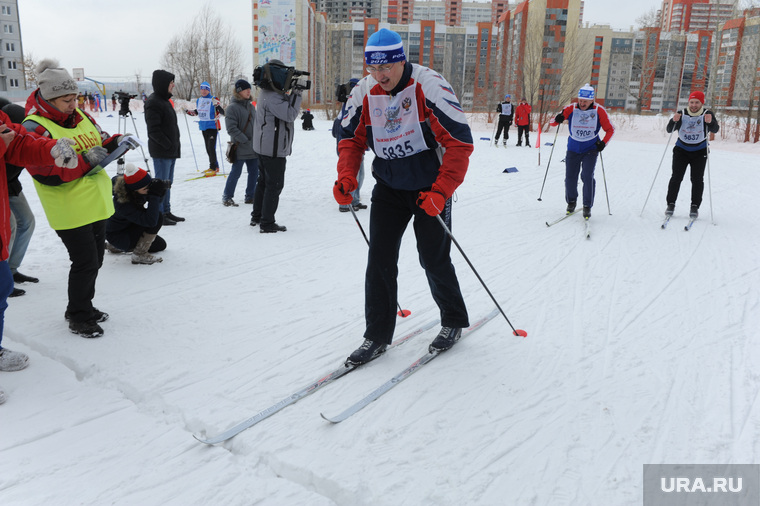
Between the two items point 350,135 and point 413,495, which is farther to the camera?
point 350,135

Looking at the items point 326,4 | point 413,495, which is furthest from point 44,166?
point 326,4

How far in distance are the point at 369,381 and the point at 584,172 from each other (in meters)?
5.27

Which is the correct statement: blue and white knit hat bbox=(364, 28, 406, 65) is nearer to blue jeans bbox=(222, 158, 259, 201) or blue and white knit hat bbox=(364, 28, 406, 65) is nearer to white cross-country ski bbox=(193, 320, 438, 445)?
white cross-country ski bbox=(193, 320, 438, 445)

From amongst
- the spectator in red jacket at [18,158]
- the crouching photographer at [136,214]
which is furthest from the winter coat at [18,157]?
the crouching photographer at [136,214]

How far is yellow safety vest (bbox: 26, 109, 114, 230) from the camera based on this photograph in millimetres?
3057

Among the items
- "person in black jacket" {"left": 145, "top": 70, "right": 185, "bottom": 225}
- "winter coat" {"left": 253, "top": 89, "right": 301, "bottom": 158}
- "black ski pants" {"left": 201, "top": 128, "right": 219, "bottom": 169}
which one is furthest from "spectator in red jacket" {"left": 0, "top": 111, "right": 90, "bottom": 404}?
"black ski pants" {"left": 201, "top": 128, "right": 219, "bottom": 169}

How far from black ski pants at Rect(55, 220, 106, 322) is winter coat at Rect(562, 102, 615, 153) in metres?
5.66

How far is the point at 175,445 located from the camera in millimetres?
2227

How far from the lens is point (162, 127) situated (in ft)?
19.9

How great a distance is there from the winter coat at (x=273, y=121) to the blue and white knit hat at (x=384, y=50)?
3.26m

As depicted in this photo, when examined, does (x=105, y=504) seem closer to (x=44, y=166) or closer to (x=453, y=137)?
(x=44, y=166)

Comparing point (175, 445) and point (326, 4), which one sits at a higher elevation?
point (326, 4)

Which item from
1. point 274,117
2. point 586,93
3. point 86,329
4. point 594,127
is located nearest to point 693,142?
point 594,127

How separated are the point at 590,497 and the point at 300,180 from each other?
27.6 ft
